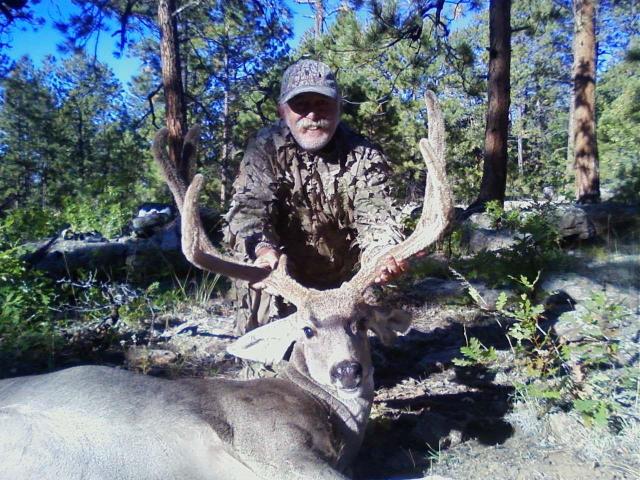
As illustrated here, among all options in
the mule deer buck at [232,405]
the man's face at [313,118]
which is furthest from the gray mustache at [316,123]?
the mule deer buck at [232,405]

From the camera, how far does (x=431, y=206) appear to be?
336 centimetres

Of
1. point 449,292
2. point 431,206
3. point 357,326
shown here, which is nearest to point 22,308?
point 357,326

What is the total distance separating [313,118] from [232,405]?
2.41 meters

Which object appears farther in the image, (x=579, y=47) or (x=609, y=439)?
Answer: (x=579, y=47)

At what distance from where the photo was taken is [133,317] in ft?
17.5

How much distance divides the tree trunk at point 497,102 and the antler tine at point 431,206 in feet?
24.5

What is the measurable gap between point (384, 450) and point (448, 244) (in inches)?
198

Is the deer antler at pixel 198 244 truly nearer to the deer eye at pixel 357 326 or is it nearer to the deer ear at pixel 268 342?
the deer ear at pixel 268 342

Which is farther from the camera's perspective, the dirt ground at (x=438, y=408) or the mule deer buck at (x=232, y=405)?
the dirt ground at (x=438, y=408)

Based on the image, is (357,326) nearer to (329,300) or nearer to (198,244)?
(329,300)

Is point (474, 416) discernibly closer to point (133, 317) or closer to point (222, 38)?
point (133, 317)

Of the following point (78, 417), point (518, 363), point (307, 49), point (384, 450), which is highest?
point (307, 49)

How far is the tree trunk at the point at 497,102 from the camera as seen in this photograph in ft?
34.3

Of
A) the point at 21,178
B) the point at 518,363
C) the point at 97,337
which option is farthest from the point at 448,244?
the point at 21,178
